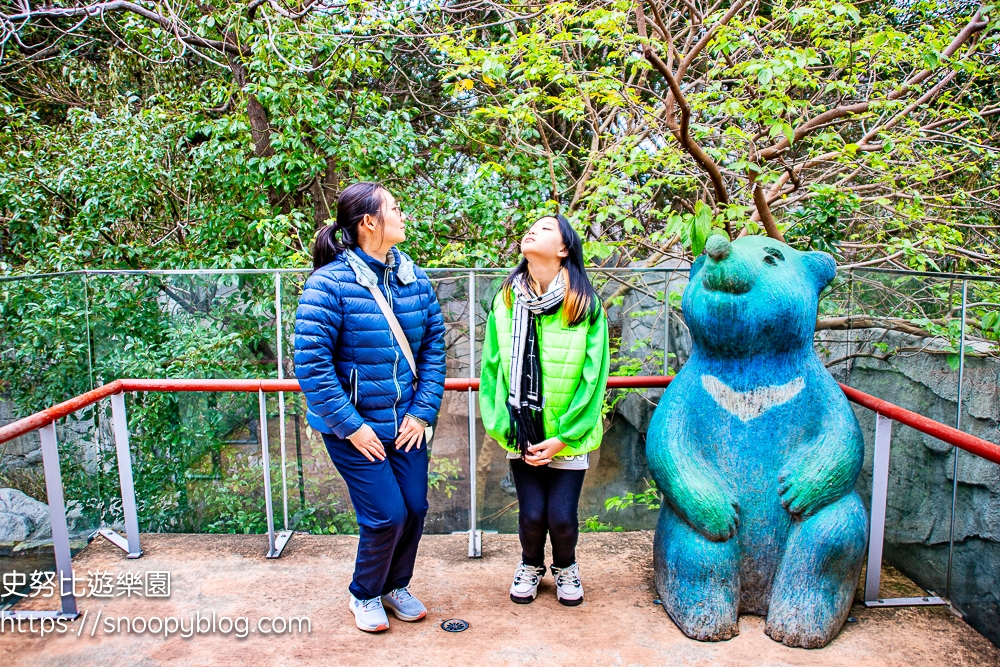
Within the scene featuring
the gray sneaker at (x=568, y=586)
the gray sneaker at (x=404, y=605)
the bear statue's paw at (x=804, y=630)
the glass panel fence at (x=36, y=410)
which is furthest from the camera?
the glass panel fence at (x=36, y=410)

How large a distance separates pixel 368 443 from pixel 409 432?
0.17 m

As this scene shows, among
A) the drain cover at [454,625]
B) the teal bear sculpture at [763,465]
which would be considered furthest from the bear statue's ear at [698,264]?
the drain cover at [454,625]

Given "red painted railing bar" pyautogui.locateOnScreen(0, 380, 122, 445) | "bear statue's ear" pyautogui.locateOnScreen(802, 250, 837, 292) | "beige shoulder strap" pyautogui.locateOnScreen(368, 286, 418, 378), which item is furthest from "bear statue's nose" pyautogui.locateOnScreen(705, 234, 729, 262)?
"red painted railing bar" pyautogui.locateOnScreen(0, 380, 122, 445)

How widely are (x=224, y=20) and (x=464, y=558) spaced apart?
13.0 ft

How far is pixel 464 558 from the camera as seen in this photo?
3223mm

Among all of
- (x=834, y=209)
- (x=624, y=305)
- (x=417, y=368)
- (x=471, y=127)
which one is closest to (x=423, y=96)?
(x=471, y=127)

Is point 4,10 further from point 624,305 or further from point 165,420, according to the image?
point 624,305

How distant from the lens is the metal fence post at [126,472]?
124 inches

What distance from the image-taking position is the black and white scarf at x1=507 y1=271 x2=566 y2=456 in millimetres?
2588

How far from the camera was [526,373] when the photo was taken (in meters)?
2.60

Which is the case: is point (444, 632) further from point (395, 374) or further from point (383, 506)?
point (395, 374)

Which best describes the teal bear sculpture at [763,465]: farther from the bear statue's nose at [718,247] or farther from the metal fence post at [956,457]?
the metal fence post at [956,457]

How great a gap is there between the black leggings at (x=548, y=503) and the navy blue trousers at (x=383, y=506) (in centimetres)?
38

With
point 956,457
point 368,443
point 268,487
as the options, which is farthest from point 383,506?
point 956,457
